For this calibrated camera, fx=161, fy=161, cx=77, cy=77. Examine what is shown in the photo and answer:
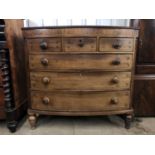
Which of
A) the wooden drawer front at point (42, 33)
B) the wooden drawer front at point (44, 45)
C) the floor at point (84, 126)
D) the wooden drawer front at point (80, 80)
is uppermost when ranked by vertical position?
the wooden drawer front at point (42, 33)

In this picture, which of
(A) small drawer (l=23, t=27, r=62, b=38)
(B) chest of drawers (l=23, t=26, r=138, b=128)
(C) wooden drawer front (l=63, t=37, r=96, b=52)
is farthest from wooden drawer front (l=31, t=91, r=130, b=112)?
(A) small drawer (l=23, t=27, r=62, b=38)

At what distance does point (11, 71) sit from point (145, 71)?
4.17 ft

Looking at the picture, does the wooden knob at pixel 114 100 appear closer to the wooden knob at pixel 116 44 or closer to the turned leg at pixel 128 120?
the turned leg at pixel 128 120

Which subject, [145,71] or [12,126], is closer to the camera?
[12,126]

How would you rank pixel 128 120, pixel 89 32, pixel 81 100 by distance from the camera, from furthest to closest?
pixel 128 120
pixel 81 100
pixel 89 32

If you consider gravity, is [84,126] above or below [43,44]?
below

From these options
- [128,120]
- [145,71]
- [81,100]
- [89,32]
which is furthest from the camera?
[145,71]

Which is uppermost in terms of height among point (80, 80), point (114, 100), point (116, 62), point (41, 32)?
point (41, 32)

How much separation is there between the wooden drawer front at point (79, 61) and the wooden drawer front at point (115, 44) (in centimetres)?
6

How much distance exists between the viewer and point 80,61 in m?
1.30

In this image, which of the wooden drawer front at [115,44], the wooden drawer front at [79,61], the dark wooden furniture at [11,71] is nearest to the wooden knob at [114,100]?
the wooden drawer front at [79,61]

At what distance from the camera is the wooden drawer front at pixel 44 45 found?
1275 mm

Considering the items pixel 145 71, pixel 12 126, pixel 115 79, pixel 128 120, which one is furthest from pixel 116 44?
pixel 12 126

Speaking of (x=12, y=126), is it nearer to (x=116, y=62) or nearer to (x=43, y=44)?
(x=43, y=44)
